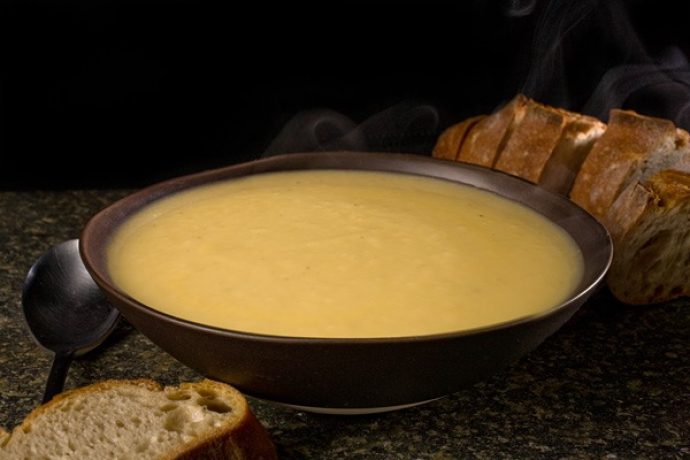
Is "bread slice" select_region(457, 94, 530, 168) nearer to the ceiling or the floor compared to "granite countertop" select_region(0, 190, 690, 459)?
nearer to the ceiling

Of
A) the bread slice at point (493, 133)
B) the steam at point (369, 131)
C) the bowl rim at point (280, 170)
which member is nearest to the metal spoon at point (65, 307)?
the bowl rim at point (280, 170)

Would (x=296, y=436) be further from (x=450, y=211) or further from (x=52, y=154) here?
(x=52, y=154)

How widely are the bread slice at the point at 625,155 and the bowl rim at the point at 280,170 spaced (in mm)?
286

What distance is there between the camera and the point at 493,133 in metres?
2.41

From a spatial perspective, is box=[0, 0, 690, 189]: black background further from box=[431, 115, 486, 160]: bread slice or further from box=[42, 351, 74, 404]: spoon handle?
box=[42, 351, 74, 404]: spoon handle

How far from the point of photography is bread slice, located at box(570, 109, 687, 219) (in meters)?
2.17

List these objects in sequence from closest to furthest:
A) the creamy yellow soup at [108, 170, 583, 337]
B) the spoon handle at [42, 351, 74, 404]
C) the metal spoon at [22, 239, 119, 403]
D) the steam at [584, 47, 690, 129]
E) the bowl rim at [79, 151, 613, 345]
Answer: the bowl rim at [79, 151, 613, 345] < the creamy yellow soup at [108, 170, 583, 337] < the spoon handle at [42, 351, 74, 404] < the metal spoon at [22, 239, 119, 403] < the steam at [584, 47, 690, 129]

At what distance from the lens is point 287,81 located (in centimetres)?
298

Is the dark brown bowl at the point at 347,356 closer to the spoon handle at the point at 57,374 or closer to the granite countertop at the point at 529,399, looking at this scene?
the granite countertop at the point at 529,399

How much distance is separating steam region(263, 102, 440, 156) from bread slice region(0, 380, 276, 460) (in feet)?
5.09

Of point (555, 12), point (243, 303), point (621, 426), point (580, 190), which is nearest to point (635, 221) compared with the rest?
point (580, 190)

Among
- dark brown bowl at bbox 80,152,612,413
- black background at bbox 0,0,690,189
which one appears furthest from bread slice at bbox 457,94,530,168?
dark brown bowl at bbox 80,152,612,413

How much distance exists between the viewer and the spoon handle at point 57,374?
5.41ft

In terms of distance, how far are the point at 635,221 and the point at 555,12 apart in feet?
2.31
